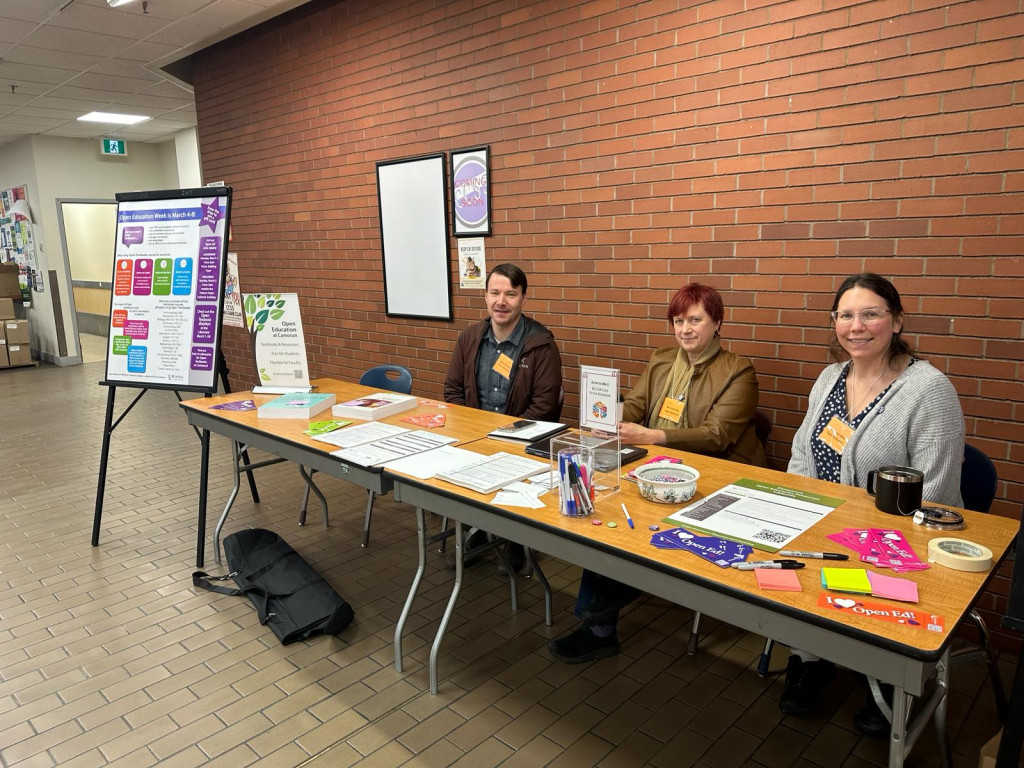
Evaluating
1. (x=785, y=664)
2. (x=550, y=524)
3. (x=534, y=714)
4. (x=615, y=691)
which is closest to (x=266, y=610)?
(x=534, y=714)

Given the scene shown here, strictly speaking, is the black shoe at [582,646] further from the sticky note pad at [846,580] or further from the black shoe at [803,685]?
the sticky note pad at [846,580]

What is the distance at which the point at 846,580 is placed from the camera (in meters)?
1.40

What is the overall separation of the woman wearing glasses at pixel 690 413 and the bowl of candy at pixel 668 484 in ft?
1.39

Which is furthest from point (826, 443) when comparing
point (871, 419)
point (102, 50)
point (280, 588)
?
point (102, 50)

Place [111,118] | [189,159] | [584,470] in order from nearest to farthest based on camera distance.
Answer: [584,470] < [111,118] < [189,159]

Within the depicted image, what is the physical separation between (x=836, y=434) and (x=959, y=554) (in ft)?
2.36

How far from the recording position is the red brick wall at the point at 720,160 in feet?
7.99

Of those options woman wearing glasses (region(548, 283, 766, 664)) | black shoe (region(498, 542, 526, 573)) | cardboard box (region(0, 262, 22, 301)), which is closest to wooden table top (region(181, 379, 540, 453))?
woman wearing glasses (region(548, 283, 766, 664))

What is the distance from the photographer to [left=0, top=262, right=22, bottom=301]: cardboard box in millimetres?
9766

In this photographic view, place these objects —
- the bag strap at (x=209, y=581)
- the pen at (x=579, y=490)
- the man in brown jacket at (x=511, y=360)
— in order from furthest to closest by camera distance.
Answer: the man in brown jacket at (x=511, y=360) < the bag strap at (x=209, y=581) < the pen at (x=579, y=490)

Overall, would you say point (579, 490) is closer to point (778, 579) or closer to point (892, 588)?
point (778, 579)

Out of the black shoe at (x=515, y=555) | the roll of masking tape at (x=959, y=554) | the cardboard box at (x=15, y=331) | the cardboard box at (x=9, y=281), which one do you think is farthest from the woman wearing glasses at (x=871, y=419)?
the cardboard box at (x=9, y=281)

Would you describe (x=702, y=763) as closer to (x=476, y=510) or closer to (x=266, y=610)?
(x=476, y=510)

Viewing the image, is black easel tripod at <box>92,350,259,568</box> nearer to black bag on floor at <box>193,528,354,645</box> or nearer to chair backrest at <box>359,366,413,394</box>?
black bag on floor at <box>193,528,354,645</box>
